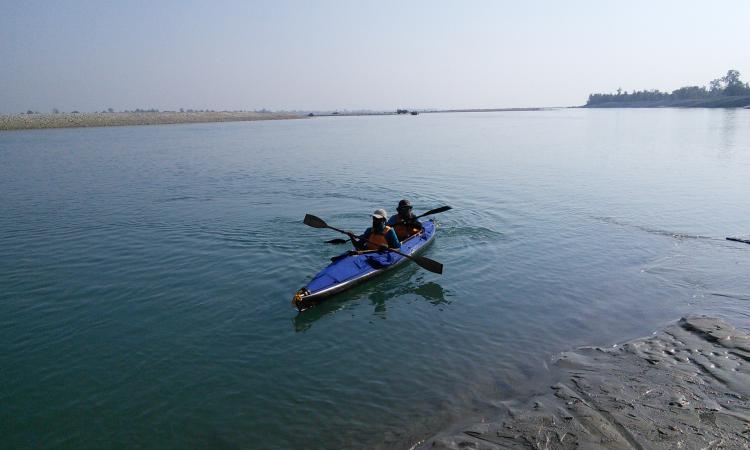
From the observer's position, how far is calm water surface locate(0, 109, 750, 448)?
7.50 meters

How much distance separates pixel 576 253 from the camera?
49.5 ft

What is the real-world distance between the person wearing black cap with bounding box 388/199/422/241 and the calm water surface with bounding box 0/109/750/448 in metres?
1.13

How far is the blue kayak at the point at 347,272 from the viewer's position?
11003 mm

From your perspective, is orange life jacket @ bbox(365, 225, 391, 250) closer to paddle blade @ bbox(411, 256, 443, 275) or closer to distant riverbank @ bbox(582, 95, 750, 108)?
paddle blade @ bbox(411, 256, 443, 275)

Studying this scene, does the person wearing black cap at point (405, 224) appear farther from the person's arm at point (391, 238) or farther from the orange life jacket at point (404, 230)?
the person's arm at point (391, 238)

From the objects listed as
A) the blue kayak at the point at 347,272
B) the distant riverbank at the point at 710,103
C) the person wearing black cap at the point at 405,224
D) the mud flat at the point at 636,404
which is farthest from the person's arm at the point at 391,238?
the distant riverbank at the point at 710,103

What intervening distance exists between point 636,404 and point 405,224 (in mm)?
9453

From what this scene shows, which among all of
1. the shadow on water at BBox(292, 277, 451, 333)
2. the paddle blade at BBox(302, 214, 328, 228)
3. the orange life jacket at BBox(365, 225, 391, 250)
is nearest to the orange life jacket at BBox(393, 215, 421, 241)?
the orange life jacket at BBox(365, 225, 391, 250)

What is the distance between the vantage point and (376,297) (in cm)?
1212

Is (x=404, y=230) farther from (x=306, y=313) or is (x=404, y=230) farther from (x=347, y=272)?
(x=306, y=313)

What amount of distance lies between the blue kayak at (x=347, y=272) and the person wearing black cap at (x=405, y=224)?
907 millimetres

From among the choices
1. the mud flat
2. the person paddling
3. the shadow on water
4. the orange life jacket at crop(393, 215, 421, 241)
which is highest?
the person paddling

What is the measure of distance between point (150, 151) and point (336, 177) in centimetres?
2310

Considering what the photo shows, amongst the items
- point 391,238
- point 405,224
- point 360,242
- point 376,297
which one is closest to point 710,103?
point 405,224
